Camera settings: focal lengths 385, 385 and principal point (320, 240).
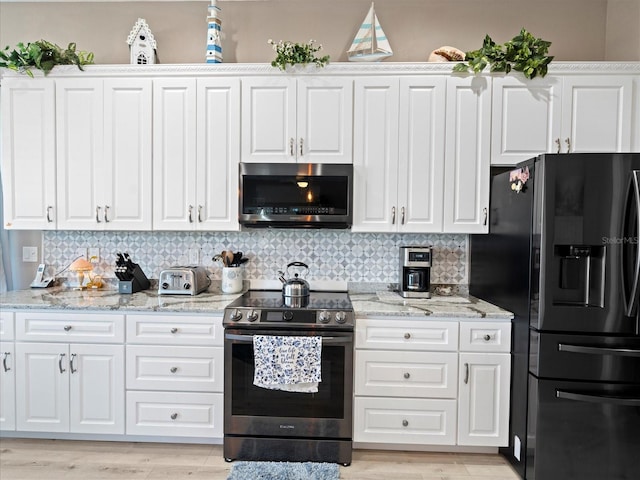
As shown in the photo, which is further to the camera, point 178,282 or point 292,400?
point 178,282

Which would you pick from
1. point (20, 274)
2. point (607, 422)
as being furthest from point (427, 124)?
point (20, 274)

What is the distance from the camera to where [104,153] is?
8.96 ft

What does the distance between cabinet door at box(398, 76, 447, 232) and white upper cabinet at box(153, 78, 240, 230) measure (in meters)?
1.16

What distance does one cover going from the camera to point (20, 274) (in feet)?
10.2

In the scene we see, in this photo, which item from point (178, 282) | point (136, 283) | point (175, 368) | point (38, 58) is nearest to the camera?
point (175, 368)

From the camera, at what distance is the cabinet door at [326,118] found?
2.64 metres

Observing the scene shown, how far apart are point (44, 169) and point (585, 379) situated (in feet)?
12.0

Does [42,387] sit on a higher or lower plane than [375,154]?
lower

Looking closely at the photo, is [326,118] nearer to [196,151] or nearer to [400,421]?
[196,151]

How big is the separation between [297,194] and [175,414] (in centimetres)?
162

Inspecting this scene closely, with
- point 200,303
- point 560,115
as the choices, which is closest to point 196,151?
point 200,303

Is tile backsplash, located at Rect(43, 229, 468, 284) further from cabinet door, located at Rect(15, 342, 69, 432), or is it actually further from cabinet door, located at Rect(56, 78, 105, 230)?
cabinet door, located at Rect(15, 342, 69, 432)

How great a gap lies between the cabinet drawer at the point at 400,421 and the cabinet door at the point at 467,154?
1186mm

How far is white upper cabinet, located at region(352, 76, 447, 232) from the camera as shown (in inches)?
103
